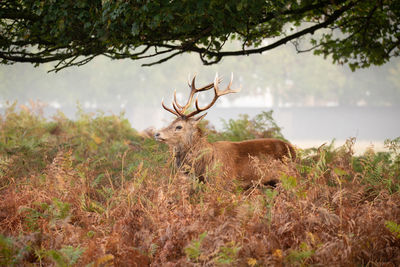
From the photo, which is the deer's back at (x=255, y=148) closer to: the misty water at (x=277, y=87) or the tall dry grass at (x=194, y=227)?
the tall dry grass at (x=194, y=227)

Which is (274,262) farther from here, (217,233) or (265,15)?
(265,15)

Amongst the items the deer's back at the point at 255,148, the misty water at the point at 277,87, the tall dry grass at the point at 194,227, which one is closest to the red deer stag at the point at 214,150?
the deer's back at the point at 255,148

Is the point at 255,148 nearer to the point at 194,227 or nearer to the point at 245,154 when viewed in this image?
the point at 245,154

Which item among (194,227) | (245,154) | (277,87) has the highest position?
(277,87)

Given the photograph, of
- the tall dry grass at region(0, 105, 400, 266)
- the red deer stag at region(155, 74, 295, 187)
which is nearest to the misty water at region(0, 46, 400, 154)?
the red deer stag at region(155, 74, 295, 187)

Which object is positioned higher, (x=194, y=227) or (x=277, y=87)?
(x=277, y=87)

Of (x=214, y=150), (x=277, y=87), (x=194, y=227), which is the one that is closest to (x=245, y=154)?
(x=214, y=150)

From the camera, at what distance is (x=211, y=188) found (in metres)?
5.24

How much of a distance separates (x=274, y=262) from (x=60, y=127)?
11415 millimetres

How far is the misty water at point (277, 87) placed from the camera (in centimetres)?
5247

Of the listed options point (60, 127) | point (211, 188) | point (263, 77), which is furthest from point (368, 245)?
point (263, 77)

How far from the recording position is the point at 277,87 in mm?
55562

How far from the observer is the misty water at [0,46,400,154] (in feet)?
172

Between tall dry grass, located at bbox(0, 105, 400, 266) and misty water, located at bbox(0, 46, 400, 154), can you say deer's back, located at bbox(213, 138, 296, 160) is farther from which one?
misty water, located at bbox(0, 46, 400, 154)
